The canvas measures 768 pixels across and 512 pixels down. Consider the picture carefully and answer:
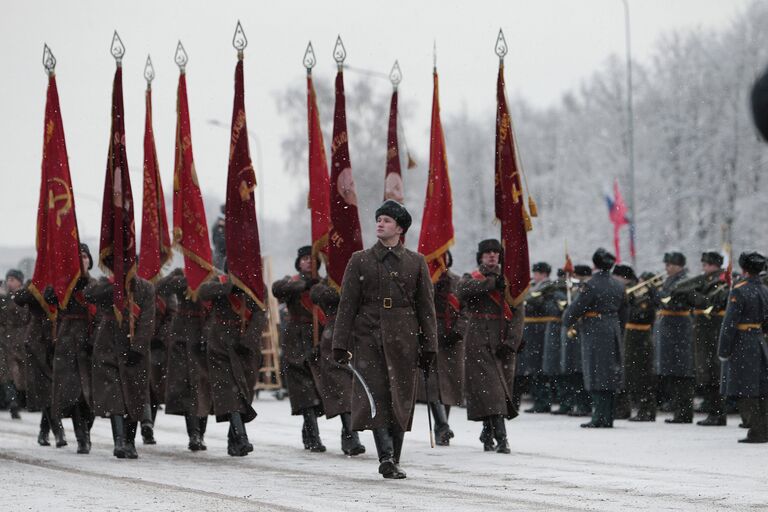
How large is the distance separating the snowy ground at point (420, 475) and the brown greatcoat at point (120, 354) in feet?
1.86

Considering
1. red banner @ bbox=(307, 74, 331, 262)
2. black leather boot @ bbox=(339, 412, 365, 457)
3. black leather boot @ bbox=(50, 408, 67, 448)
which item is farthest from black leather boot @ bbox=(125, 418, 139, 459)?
red banner @ bbox=(307, 74, 331, 262)

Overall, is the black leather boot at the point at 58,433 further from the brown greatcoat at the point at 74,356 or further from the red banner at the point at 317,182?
the red banner at the point at 317,182

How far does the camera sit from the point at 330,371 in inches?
554

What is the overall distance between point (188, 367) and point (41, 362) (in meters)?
2.03

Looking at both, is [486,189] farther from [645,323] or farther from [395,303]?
[395,303]

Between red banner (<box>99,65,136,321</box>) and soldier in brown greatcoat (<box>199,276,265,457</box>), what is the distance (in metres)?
0.82

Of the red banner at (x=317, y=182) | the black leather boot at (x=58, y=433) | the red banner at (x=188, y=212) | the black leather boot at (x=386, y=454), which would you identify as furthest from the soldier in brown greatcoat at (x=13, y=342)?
the black leather boot at (x=386, y=454)

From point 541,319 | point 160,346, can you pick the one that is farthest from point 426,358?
point 541,319

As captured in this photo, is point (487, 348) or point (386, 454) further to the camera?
point (487, 348)

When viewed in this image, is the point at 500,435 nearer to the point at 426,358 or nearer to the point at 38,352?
the point at 426,358

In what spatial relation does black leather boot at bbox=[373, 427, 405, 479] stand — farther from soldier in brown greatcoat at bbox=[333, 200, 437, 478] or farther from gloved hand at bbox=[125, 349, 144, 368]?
gloved hand at bbox=[125, 349, 144, 368]

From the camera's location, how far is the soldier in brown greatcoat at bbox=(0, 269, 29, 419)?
21906 mm

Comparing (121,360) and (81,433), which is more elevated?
(121,360)

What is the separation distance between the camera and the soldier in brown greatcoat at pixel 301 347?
1458 cm
